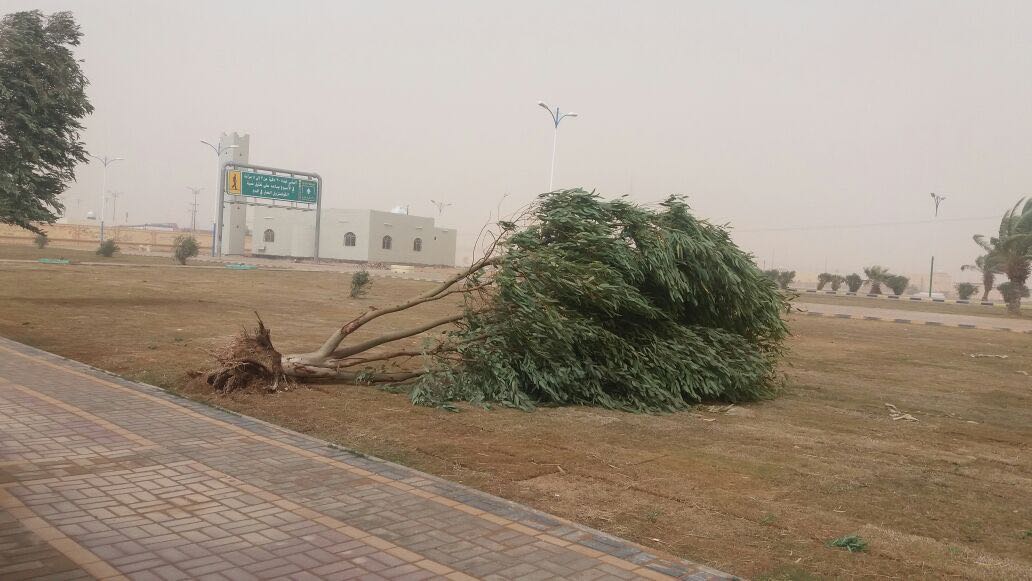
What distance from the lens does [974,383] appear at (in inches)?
568

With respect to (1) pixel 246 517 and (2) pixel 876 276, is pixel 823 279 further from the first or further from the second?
(1) pixel 246 517

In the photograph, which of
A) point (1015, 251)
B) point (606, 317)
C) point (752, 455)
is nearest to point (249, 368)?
point (606, 317)

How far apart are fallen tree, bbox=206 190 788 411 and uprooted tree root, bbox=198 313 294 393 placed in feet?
0.06

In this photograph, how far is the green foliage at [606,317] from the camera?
9773 millimetres

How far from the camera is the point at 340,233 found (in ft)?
242

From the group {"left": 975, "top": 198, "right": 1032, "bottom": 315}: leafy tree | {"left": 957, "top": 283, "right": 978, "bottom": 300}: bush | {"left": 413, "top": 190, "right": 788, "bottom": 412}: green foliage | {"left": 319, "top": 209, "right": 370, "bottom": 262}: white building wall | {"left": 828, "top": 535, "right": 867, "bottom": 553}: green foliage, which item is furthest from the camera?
{"left": 319, "top": 209, "right": 370, "bottom": 262}: white building wall

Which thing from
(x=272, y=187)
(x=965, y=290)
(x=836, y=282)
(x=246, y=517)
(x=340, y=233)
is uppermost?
(x=272, y=187)

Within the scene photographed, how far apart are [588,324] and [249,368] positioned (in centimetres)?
428

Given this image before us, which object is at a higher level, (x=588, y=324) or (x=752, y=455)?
(x=588, y=324)

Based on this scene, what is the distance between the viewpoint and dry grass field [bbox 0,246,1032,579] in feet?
17.3

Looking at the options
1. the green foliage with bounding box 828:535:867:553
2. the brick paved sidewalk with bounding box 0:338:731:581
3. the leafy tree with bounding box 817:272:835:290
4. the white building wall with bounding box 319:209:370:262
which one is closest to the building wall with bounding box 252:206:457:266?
the white building wall with bounding box 319:209:370:262

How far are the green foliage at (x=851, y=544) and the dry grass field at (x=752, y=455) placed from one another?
0.07 meters

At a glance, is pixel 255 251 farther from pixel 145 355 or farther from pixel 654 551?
pixel 654 551

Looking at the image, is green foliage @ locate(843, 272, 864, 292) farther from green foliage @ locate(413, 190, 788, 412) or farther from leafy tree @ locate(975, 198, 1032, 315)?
green foliage @ locate(413, 190, 788, 412)
